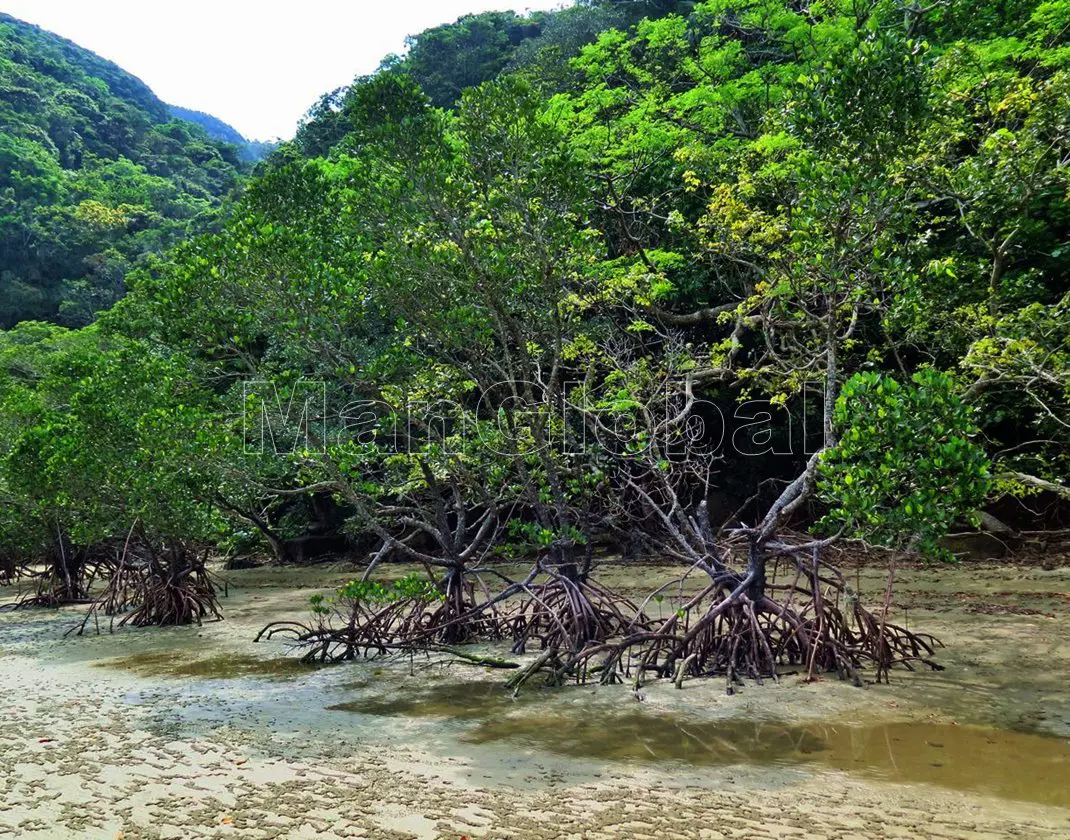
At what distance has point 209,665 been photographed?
7.96 m

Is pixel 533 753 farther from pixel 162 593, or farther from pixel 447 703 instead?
pixel 162 593

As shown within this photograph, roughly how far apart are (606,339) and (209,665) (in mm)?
6810

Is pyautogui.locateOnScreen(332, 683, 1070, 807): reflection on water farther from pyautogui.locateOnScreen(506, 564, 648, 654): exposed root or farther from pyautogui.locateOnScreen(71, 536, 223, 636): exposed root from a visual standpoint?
pyautogui.locateOnScreen(71, 536, 223, 636): exposed root

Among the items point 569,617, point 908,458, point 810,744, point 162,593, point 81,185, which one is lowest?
point 810,744

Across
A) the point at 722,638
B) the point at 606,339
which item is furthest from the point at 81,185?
the point at 722,638

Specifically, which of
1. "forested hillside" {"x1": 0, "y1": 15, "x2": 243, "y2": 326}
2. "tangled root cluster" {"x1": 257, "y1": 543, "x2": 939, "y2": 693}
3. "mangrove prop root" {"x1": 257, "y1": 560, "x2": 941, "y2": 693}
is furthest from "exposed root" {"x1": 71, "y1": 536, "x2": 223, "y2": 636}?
"forested hillside" {"x1": 0, "y1": 15, "x2": 243, "y2": 326}

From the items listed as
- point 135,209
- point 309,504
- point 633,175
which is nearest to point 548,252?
point 633,175

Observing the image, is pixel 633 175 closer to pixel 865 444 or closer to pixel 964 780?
pixel 865 444

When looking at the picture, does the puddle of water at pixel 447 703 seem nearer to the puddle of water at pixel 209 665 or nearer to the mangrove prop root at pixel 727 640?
the mangrove prop root at pixel 727 640

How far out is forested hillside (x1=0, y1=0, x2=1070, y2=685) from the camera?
5828mm

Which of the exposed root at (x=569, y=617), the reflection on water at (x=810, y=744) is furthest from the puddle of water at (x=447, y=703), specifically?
the exposed root at (x=569, y=617)

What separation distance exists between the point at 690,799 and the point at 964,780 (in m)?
1.53

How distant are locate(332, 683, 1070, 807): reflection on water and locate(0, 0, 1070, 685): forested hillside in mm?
1068

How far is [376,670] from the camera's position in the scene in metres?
7.41
